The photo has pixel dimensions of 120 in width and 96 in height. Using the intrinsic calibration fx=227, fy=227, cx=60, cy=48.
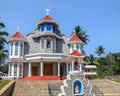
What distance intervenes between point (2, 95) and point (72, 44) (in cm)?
2268

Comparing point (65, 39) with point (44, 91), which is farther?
point (65, 39)

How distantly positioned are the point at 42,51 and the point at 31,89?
44.8 feet

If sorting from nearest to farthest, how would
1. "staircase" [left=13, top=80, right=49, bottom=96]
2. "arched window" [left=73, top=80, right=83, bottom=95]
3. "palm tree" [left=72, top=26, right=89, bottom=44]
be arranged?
"arched window" [left=73, top=80, right=83, bottom=95] < "staircase" [left=13, top=80, right=49, bottom=96] < "palm tree" [left=72, top=26, right=89, bottom=44]

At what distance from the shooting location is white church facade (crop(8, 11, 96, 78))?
3662cm

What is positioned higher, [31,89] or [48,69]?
[48,69]

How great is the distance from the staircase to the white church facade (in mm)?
7379

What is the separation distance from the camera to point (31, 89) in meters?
26.1

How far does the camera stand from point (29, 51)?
39.8 metres

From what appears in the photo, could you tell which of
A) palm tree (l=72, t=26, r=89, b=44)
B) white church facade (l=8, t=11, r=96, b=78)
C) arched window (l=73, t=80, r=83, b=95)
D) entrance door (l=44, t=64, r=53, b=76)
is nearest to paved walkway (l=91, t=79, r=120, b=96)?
arched window (l=73, t=80, r=83, b=95)

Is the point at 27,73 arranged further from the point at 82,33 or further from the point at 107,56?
the point at 107,56

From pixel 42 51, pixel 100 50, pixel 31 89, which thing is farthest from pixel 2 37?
pixel 100 50

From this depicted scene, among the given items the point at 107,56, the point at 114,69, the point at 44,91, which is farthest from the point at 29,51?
→ the point at 107,56

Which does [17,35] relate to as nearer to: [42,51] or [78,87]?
[42,51]

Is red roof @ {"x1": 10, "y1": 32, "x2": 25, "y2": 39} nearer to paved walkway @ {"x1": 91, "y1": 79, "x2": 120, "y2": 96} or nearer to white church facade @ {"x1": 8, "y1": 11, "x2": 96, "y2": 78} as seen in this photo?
white church facade @ {"x1": 8, "y1": 11, "x2": 96, "y2": 78}
